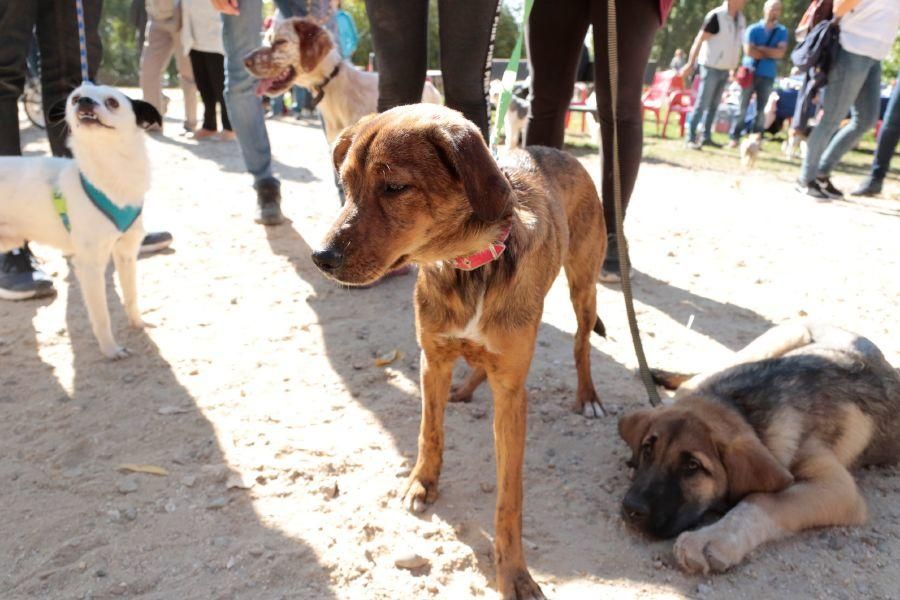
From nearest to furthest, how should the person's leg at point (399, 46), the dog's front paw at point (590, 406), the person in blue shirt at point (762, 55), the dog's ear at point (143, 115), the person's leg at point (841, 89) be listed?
the dog's front paw at point (590, 406), the person's leg at point (399, 46), the dog's ear at point (143, 115), the person's leg at point (841, 89), the person in blue shirt at point (762, 55)

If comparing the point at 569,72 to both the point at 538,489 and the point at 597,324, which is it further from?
the point at 538,489

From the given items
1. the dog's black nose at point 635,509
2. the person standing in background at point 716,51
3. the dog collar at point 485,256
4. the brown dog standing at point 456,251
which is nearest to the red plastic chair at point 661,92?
the person standing in background at point 716,51

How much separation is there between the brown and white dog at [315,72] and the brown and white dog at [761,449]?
3.48m

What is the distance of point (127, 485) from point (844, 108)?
841 centimetres

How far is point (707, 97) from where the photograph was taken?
1357cm

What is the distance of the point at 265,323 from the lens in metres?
4.20

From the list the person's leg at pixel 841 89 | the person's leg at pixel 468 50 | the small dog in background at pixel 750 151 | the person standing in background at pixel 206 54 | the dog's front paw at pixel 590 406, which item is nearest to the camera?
the dog's front paw at pixel 590 406

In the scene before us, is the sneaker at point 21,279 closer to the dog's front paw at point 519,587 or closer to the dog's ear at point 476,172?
the dog's ear at point 476,172

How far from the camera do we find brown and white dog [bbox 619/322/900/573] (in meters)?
2.49

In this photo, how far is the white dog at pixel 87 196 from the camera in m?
3.66

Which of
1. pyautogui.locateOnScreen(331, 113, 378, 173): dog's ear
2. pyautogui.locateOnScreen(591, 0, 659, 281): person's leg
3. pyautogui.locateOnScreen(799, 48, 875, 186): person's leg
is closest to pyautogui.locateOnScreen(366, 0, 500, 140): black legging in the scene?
pyautogui.locateOnScreen(591, 0, 659, 281): person's leg

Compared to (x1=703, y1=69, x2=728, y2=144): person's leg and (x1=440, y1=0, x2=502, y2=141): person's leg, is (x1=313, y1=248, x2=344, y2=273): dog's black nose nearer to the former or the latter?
(x1=440, y1=0, x2=502, y2=141): person's leg

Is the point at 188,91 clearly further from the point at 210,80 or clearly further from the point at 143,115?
the point at 143,115

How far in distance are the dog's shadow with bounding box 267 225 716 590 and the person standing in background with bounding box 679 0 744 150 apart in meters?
10.1
